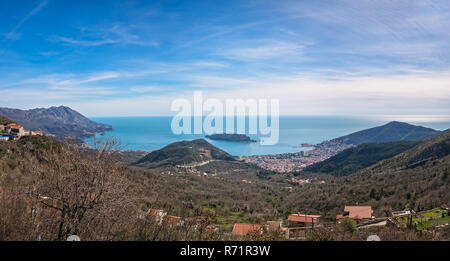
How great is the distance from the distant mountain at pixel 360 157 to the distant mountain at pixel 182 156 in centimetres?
1858

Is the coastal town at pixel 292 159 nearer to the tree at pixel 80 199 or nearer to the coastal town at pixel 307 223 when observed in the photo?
the coastal town at pixel 307 223

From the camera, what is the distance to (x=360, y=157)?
1661 inches

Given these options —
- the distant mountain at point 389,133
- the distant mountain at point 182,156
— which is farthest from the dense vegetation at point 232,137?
the distant mountain at point 182,156

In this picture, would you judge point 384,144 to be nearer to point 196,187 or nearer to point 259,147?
point 196,187

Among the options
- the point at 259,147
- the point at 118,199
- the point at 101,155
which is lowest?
the point at 259,147

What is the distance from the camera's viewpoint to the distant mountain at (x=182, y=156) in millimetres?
44969

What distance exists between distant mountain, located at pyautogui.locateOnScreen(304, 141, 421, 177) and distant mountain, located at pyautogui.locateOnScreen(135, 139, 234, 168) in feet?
61.0

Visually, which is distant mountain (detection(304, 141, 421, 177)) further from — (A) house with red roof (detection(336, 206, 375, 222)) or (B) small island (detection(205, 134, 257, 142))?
(B) small island (detection(205, 134, 257, 142))

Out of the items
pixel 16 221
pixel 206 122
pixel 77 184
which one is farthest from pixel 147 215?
pixel 206 122

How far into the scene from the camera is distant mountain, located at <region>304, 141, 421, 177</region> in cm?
3841

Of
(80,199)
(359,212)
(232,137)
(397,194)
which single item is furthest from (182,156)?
(232,137)

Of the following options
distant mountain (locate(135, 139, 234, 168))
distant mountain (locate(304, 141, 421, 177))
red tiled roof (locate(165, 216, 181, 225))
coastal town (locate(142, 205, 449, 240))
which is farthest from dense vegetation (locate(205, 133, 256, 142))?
red tiled roof (locate(165, 216, 181, 225))
